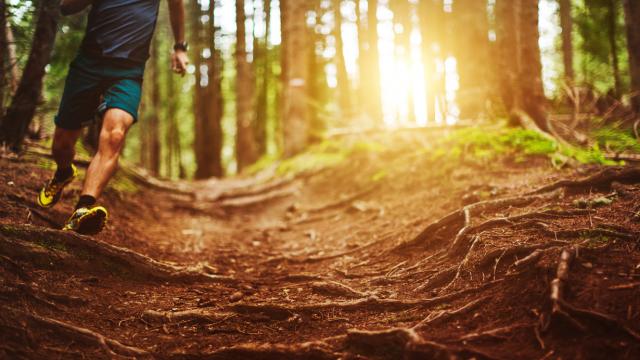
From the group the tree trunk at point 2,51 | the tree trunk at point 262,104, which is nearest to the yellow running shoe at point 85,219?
the tree trunk at point 2,51

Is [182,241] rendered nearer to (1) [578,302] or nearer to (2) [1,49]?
(2) [1,49]

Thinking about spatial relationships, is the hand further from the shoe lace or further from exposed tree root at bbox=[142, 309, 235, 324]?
exposed tree root at bbox=[142, 309, 235, 324]

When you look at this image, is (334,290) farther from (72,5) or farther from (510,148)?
(510,148)

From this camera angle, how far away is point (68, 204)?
14.6 feet

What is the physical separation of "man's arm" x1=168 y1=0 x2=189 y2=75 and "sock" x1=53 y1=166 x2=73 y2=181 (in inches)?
52.2

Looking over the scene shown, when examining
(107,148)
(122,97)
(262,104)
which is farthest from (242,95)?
(107,148)

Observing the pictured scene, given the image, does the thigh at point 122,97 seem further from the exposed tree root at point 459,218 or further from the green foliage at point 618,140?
the green foliage at point 618,140

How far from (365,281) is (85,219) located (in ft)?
7.38

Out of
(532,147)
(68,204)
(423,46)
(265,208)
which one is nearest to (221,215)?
(265,208)

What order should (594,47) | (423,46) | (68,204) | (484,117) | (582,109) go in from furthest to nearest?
(423,46) < (594,47) < (582,109) < (484,117) < (68,204)

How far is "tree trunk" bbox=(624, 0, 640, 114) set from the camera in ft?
18.6

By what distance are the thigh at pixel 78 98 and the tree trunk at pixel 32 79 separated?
136cm

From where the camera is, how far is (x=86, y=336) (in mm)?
2396

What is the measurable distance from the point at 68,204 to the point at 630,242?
491cm
